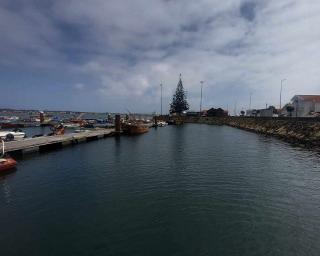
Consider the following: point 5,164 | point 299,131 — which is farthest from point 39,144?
point 299,131

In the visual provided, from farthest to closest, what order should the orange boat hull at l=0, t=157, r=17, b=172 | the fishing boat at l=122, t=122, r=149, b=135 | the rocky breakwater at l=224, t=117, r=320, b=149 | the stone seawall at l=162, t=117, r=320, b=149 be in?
the fishing boat at l=122, t=122, r=149, b=135 < the stone seawall at l=162, t=117, r=320, b=149 < the rocky breakwater at l=224, t=117, r=320, b=149 < the orange boat hull at l=0, t=157, r=17, b=172

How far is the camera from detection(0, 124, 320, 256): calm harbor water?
1472 centimetres

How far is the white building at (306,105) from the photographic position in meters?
118

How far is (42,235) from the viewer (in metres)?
15.8

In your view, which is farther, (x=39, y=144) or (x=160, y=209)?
(x=39, y=144)

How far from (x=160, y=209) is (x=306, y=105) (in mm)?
119118

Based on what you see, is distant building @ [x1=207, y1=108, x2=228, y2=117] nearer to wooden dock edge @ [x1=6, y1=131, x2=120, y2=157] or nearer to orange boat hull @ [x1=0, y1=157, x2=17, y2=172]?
wooden dock edge @ [x1=6, y1=131, x2=120, y2=157]

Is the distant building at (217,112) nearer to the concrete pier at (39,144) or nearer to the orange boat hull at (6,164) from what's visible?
the concrete pier at (39,144)

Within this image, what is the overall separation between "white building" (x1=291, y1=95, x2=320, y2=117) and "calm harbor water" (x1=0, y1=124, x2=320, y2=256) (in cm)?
9500

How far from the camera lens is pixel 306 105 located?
121000mm

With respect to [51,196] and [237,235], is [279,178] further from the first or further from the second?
[51,196]

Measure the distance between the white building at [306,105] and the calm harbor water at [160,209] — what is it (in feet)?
312

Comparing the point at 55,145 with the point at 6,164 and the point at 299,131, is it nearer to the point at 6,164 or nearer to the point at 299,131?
the point at 6,164

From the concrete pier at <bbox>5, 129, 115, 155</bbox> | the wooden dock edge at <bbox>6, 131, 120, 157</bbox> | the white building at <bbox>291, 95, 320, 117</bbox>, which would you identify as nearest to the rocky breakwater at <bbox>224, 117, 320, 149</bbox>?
the white building at <bbox>291, 95, 320, 117</bbox>
